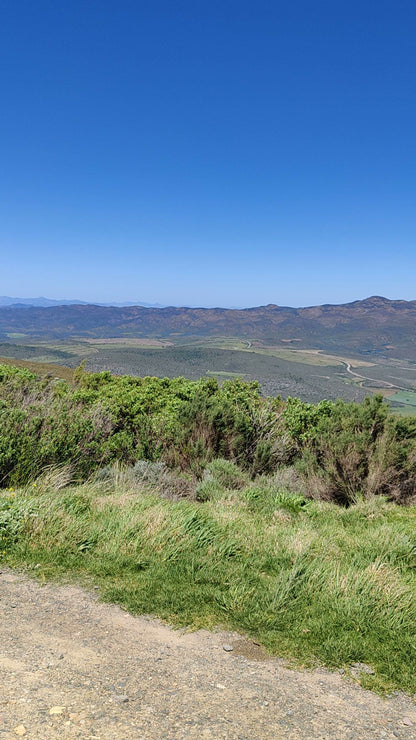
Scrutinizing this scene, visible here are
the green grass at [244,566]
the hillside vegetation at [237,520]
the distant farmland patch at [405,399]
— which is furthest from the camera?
the distant farmland patch at [405,399]

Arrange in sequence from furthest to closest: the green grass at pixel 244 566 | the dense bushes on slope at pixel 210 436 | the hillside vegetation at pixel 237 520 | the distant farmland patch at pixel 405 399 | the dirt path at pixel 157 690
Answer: the distant farmland patch at pixel 405 399 → the dense bushes on slope at pixel 210 436 → the hillside vegetation at pixel 237 520 → the green grass at pixel 244 566 → the dirt path at pixel 157 690

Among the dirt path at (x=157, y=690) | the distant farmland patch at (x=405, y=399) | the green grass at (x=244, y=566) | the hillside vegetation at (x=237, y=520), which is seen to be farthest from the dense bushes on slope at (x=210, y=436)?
the distant farmland patch at (x=405, y=399)

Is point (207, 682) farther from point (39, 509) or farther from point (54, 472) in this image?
point (54, 472)

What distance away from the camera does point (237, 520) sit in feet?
18.8

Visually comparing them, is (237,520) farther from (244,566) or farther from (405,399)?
(405,399)

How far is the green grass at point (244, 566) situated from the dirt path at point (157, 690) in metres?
0.23

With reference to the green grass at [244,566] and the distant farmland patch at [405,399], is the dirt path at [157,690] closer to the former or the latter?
the green grass at [244,566]

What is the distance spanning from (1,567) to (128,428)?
23.1ft

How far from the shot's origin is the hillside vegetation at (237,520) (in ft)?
11.8

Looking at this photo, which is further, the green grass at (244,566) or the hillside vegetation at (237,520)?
the hillside vegetation at (237,520)

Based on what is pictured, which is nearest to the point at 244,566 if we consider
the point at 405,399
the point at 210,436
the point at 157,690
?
the point at 157,690

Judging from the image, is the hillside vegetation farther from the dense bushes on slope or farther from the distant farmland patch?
the distant farmland patch

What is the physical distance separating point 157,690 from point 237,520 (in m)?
3.08

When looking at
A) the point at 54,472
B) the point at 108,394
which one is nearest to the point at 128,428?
the point at 108,394
